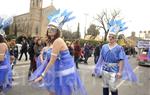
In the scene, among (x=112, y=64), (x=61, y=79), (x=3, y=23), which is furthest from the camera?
(x=3, y=23)

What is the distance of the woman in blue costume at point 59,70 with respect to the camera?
557 centimetres

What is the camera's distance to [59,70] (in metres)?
5.68

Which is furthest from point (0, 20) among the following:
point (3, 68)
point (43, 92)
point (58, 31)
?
point (43, 92)

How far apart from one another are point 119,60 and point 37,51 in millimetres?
7446

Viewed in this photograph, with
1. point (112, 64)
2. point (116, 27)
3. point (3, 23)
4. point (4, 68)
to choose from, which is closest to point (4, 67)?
point (4, 68)

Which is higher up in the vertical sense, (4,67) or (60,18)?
(60,18)

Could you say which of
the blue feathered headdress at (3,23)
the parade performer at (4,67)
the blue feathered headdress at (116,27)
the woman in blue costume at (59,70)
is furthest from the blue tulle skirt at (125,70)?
the blue feathered headdress at (3,23)

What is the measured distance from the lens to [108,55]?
706 cm

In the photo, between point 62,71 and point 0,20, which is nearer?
point 62,71

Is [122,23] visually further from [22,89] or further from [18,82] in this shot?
[18,82]

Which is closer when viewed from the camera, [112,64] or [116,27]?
[112,64]

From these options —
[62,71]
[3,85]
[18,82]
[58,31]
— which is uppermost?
[58,31]

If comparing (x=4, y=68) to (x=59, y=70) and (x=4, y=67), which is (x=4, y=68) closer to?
(x=4, y=67)

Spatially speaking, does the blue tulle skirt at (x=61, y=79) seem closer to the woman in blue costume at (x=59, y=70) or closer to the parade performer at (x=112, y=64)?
the woman in blue costume at (x=59, y=70)
